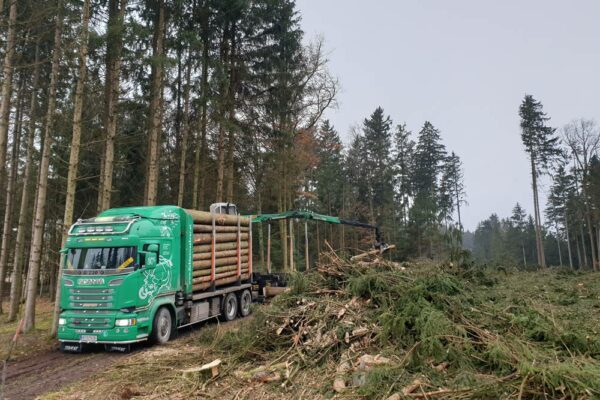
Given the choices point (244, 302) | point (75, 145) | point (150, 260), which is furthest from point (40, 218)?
point (244, 302)

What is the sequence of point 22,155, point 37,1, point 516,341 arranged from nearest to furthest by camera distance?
point 516,341 < point 37,1 < point 22,155

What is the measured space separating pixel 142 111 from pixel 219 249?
25.3 feet

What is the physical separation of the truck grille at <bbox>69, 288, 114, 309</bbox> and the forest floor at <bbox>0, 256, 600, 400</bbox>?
3.67 feet

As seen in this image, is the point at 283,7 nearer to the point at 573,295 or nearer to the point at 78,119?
the point at 78,119

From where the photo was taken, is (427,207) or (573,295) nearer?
(573,295)

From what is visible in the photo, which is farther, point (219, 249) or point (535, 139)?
point (535, 139)

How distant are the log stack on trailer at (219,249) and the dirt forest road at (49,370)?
135 inches

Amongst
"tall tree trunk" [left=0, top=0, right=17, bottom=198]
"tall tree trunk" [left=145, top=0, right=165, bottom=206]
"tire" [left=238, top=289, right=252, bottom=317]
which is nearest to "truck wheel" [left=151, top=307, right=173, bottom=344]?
"tire" [left=238, top=289, right=252, bottom=317]

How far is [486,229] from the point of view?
107125 millimetres

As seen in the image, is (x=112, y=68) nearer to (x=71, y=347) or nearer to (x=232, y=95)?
(x=232, y=95)

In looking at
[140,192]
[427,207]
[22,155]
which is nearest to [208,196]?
[140,192]

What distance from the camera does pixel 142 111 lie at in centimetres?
1731

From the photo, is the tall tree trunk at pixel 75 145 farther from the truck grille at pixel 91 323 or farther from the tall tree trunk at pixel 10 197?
the tall tree trunk at pixel 10 197

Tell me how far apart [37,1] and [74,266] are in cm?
839
